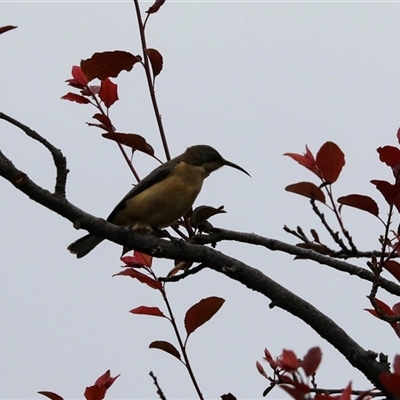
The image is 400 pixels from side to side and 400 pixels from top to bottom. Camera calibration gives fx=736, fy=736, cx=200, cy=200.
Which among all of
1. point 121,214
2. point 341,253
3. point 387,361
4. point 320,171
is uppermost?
point 121,214

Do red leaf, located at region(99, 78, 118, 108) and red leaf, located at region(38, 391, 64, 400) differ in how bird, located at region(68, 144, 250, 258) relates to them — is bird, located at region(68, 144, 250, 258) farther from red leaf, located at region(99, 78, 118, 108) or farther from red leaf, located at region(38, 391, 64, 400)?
red leaf, located at region(38, 391, 64, 400)

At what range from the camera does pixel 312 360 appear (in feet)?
5.80

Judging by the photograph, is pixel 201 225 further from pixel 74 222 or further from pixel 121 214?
pixel 121 214

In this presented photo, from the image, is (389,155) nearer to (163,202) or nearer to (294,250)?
(294,250)

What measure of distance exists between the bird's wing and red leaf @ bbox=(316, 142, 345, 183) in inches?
76.4

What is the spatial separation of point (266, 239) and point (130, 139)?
842 mm

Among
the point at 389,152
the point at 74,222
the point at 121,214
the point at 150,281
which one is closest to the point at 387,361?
the point at 389,152

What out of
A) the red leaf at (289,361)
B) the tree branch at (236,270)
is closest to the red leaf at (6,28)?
the tree branch at (236,270)

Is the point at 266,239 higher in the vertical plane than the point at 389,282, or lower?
higher

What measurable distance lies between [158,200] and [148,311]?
1540 millimetres

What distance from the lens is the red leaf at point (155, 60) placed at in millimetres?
3484

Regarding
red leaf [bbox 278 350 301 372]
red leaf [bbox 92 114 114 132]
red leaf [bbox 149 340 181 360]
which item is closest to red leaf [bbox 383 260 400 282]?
red leaf [bbox 149 340 181 360]

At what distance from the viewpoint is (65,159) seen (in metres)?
2.72

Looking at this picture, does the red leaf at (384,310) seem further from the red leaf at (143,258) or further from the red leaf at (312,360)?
the red leaf at (312,360)
